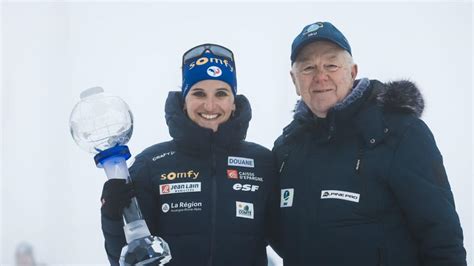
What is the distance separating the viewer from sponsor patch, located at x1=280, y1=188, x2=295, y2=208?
8.70 feet

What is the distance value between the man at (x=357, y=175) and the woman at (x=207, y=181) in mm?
155

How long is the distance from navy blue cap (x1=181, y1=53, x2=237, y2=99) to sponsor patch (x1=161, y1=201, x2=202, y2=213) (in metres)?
0.56

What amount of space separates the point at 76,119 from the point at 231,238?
2.72ft

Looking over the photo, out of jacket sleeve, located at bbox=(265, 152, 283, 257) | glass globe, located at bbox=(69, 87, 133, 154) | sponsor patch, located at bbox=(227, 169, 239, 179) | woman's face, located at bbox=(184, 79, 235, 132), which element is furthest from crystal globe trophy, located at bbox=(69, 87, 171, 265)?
jacket sleeve, located at bbox=(265, 152, 283, 257)

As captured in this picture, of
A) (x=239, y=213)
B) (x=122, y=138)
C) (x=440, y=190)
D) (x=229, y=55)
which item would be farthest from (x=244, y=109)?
(x=440, y=190)

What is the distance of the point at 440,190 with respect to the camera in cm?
231

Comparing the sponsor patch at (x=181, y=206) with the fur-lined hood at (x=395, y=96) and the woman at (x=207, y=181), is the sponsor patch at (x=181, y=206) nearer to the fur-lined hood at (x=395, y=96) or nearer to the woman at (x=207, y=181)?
the woman at (x=207, y=181)

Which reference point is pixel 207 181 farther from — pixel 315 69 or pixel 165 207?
pixel 315 69

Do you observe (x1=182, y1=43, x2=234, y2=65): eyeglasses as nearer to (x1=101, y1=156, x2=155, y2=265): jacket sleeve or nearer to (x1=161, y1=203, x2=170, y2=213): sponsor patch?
(x1=101, y1=156, x2=155, y2=265): jacket sleeve

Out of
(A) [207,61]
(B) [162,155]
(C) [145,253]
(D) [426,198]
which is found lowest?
(C) [145,253]

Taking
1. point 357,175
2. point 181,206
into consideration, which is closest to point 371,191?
point 357,175

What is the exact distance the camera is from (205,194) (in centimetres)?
255

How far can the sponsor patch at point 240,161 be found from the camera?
2.65 m

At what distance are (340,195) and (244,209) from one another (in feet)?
1.41
